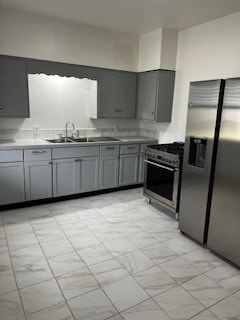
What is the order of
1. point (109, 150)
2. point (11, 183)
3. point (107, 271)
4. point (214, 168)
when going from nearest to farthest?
point (107, 271) < point (214, 168) < point (11, 183) < point (109, 150)

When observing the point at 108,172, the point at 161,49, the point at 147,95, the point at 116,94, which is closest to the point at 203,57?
the point at 161,49

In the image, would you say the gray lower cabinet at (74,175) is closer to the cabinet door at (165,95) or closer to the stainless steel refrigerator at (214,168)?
the cabinet door at (165,95)

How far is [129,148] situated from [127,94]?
980 mm

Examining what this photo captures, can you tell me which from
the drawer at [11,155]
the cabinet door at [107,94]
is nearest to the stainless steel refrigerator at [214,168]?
the cabinet door at [107,94]

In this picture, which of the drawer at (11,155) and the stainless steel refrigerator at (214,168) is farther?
the drawer at (11,155)

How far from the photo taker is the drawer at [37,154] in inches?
137

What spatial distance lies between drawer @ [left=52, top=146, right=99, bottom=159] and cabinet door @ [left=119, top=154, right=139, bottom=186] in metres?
0.53

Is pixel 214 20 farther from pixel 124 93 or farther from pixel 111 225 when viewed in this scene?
pixel 111 225

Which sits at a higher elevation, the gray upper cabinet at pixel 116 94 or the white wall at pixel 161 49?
the white wall at pixel 161 49

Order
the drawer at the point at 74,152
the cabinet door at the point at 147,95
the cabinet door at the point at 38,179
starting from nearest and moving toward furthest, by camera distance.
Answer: the cabinet door at the point at 38,179, the drawer at the point at 74,152, the cabinet door at the point at 147,95

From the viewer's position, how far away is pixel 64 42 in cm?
386

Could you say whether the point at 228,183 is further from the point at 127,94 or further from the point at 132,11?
the point at 127,94

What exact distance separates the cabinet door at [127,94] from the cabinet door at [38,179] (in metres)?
1.68

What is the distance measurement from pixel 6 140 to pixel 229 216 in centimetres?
313
